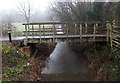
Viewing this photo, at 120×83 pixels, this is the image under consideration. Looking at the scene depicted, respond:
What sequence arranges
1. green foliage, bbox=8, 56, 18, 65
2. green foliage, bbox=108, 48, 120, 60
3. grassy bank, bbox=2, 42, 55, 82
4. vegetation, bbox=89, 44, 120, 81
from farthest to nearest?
green foliage, bbox=8, 56, 18, 65 < green foliage, bbox=108, 48, 120, 60 < grassy bank, bbox=2, 42, 55, 82 < vegetation, bbox=89, 44, 120, 81

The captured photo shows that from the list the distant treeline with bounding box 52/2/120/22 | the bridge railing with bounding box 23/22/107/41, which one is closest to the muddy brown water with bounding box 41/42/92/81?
the bridge railing with bounding box 23/22/107/41

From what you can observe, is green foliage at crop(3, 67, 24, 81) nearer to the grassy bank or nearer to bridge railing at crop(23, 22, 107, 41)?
the grassy bank

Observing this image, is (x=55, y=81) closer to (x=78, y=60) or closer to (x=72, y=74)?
(x=72, y=74)

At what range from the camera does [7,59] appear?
8.59 m

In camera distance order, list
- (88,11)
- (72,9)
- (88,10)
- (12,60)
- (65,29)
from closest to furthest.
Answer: (12,60) < (65,29) < (88,11) < (88,10) < (72,9)

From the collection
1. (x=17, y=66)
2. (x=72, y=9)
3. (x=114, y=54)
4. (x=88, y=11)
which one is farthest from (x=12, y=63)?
(x=72, y=9)

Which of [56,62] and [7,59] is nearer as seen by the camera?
[7,59]

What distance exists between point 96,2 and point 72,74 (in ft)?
28.8

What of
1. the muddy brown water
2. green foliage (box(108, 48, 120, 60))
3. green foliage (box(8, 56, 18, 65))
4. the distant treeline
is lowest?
the muddy brown water

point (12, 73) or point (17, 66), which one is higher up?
point (17, 66)

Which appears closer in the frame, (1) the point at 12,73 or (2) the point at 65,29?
(1) the point at 12,73

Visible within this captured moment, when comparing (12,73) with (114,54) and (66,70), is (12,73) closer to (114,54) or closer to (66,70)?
(66,70)

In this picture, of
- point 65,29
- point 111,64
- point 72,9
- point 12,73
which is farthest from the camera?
point 72,9

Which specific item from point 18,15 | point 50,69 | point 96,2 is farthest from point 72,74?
point 18,15
